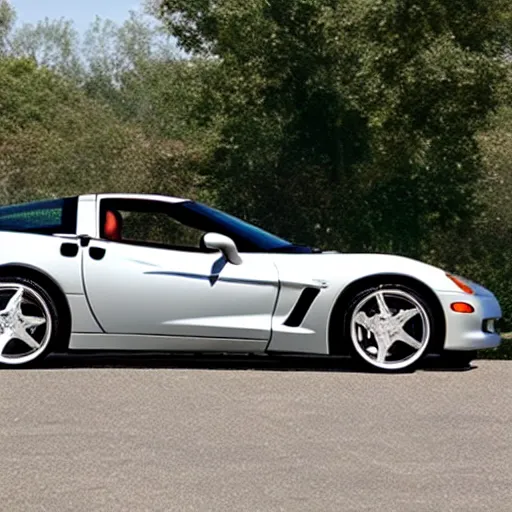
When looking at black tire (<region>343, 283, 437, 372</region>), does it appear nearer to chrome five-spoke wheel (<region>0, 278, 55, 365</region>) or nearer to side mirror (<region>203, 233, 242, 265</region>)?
side mirror (<region>203, 233, 242, 265</region>)

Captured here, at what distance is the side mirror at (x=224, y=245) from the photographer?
1138cm

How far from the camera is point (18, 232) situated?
11719 mm

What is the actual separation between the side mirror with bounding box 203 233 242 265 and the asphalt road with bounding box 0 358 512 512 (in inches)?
32.5

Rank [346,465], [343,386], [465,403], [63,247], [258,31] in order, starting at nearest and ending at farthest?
1. [346,465]
2. [465,403]
3. [343,386]
4. [63,247]
5. [258,31]

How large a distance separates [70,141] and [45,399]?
1092 inches

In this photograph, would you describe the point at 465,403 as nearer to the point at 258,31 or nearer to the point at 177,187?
the point at 258,31

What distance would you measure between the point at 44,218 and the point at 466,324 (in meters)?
3.19

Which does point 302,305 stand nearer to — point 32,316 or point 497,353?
point 32,316

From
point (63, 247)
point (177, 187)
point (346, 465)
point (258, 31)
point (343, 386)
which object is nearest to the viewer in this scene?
point (346, 465)

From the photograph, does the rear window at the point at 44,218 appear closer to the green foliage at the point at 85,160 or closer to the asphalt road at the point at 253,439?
the asphalt road at the point at 253,439

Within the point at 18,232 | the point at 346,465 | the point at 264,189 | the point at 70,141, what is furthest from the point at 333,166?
the point at 346,465

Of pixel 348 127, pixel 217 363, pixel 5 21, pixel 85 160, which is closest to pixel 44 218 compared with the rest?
pixel 217 363

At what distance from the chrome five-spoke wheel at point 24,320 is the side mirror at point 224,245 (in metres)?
1.21

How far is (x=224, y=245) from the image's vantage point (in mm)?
11445
